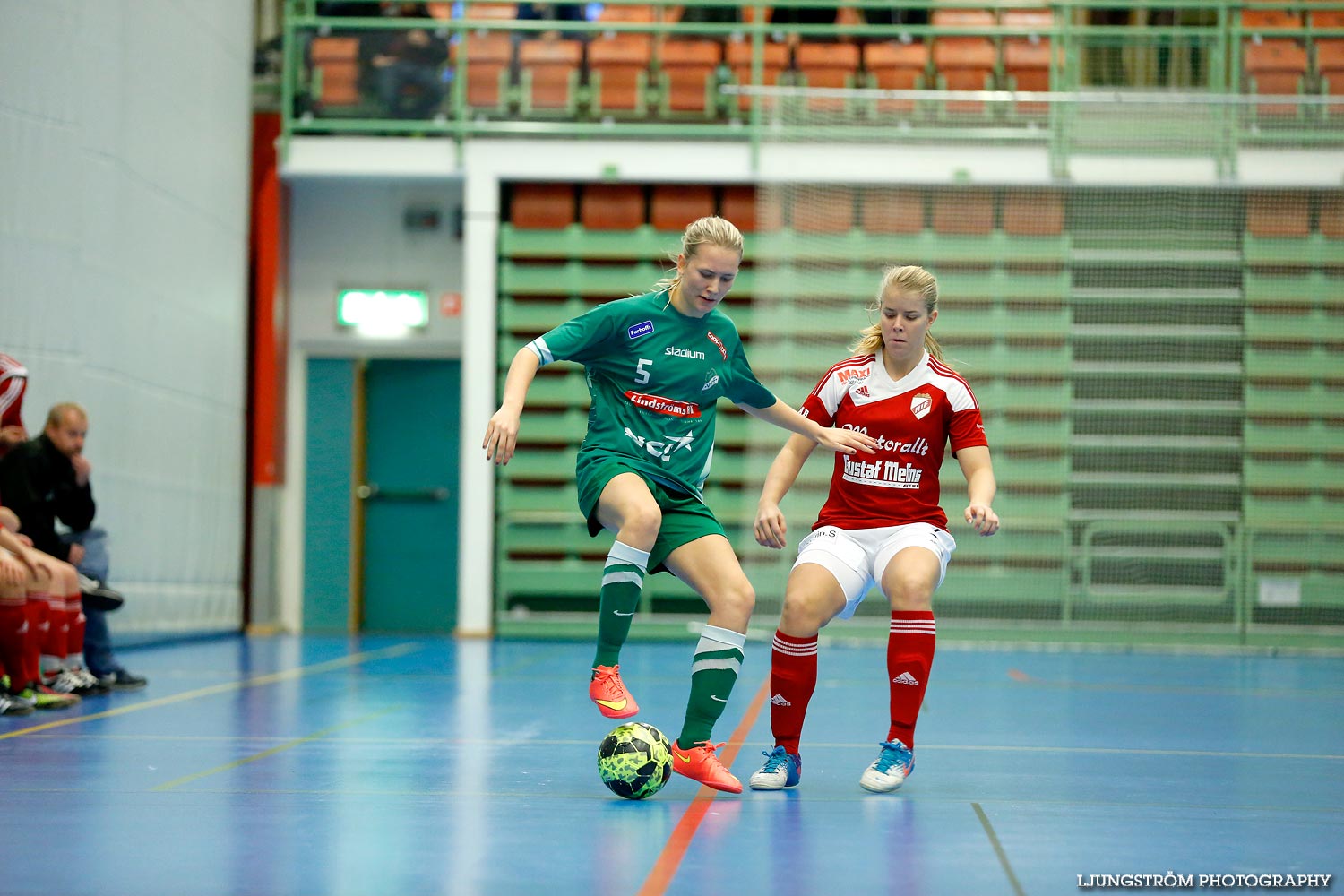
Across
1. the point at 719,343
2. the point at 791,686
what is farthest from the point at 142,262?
the point at 791,686

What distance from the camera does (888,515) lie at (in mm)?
4145

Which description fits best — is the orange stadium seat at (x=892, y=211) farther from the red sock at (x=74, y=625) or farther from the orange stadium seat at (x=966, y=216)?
the red sock at (x=74, y=625)

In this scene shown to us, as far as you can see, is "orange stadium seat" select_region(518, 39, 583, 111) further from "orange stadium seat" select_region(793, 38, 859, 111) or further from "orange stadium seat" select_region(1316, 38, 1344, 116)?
"orange stadium seat" select_region(1316, 38, 1344, 116)

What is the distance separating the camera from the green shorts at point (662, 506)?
4031mm

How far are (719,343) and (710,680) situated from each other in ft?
3.54

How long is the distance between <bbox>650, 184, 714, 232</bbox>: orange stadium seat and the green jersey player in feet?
27.4

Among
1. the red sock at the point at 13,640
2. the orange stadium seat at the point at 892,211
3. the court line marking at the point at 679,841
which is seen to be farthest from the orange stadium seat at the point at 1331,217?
the red sock at the point at 13,640

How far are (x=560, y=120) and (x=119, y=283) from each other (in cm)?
428

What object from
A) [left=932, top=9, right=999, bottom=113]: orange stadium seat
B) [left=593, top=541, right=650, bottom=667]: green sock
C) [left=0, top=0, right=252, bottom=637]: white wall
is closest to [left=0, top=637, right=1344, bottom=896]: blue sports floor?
[left=593, top=541, right=650, bottom=667]: green sock

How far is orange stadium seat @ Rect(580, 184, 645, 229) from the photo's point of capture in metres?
12.6

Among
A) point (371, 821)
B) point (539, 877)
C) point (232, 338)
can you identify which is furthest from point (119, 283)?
point (539, 877)

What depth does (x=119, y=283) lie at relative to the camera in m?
9.76

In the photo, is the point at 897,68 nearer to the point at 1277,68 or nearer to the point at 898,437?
the point at 1277,68

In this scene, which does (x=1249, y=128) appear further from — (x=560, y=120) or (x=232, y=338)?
(x=232, y=338)
